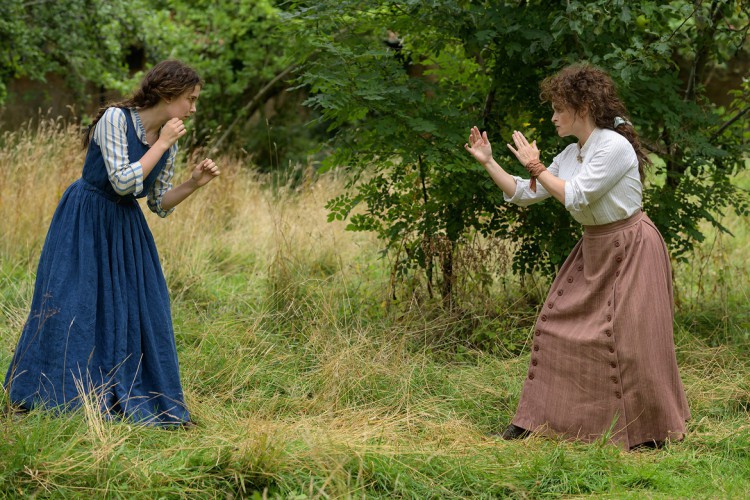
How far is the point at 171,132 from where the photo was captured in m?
4.09

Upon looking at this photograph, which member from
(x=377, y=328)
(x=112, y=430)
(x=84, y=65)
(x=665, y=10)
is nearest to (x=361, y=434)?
(x=112, y=430)

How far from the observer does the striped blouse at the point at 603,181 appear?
4.14m

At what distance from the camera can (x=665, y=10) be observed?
517cm

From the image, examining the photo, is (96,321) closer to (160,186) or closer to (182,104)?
(160,186)

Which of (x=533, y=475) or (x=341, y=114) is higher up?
(x=341, y=114)

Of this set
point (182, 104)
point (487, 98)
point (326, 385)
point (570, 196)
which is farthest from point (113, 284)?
point (487, 98)

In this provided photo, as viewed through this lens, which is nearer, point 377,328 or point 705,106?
point 377,328

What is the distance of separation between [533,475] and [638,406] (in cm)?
78

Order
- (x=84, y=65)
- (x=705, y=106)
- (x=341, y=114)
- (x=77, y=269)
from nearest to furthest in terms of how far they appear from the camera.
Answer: (x=77, y=269), (x=341, y=114), (x=705, y=106), (x=84, y=65)

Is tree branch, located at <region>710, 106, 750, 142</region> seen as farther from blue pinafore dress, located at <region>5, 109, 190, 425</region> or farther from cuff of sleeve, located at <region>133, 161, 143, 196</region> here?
cuff of sleeve, located at <region>133, 161, 143, 196</region>

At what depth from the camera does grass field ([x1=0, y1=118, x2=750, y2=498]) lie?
11.5 feet

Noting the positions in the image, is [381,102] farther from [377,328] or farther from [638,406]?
[638,406]

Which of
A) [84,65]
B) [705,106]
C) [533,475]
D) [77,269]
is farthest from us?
[84,65]

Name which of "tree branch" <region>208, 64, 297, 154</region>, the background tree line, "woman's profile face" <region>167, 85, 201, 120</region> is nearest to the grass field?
the background tree line
